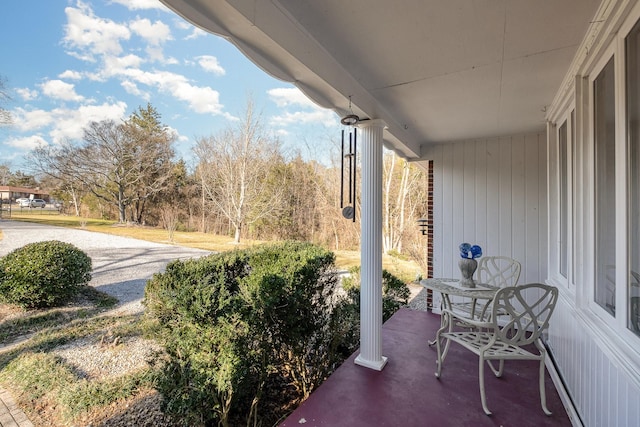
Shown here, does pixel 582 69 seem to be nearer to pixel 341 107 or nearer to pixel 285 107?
pixel 341 107

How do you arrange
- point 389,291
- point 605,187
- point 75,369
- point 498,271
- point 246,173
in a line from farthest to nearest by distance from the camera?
point 246,173 < point 389,291 < point 498,271 < point 75,369 < point 605,187

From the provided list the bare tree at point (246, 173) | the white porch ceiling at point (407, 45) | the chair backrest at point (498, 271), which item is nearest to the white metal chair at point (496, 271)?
the chair backrest at point (498, 271)

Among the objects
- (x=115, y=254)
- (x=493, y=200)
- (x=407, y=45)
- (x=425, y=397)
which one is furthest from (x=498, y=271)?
(x=115, y=254)

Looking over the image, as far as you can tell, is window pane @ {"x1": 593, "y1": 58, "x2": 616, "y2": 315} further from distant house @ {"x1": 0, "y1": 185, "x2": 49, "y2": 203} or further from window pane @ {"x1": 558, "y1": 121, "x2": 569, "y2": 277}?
distant house @ {"x1": 0, "y1": 185, "x2": 49, "y2": 203}

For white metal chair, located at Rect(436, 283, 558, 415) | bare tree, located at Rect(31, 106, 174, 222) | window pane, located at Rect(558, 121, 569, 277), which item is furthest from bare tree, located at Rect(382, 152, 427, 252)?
bare tree, located at Rect(31, 106, 174, 222)

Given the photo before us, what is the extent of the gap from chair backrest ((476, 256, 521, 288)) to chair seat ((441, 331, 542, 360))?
3.73ft

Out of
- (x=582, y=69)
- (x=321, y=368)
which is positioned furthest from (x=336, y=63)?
(x=321, y=368)

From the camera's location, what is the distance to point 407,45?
1.53m

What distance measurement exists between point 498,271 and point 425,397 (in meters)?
1.97

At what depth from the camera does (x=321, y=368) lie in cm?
233

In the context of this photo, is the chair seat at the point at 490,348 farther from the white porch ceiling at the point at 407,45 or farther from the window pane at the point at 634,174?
the white porch ceiling at the point at 407,45

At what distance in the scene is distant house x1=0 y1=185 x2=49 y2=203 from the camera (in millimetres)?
6086

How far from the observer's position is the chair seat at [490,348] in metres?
1.83

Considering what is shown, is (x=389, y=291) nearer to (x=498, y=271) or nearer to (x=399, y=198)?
(x=498, y=271)
